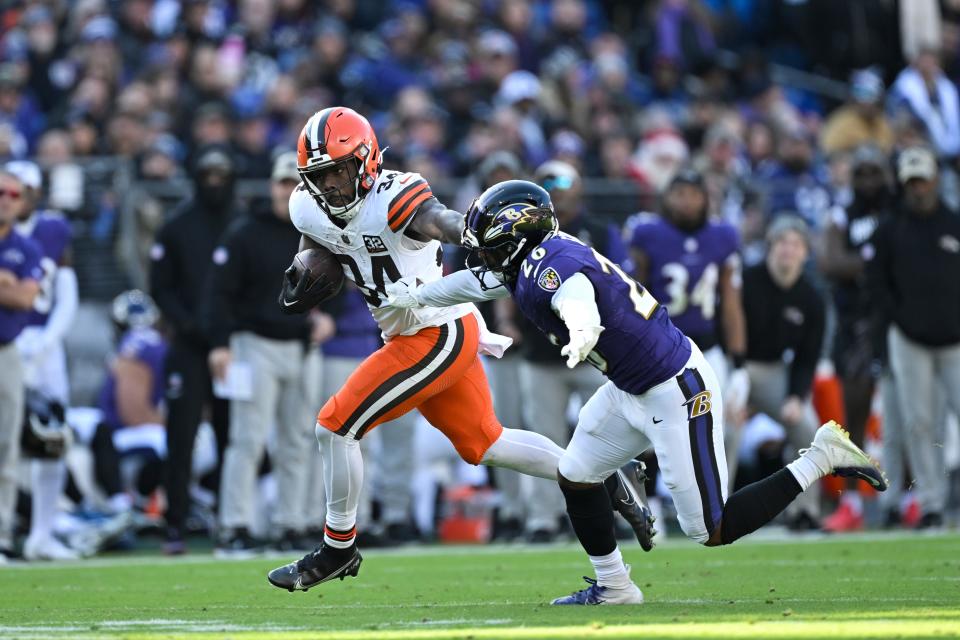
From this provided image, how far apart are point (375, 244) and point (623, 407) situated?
55.1 inches

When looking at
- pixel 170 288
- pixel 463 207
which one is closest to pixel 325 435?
pixel 170 288

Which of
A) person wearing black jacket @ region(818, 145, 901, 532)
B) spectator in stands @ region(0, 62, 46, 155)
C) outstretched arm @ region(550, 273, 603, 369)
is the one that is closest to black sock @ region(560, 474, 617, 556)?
outstretched arm @ region(550, 273, 603, 369)

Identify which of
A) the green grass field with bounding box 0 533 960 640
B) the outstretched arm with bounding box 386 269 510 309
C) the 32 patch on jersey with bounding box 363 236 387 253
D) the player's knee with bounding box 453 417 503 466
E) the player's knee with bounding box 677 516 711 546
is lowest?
the green grass field with bounding box 0 533 960 640

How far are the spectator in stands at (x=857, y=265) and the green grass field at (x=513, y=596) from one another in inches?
68.2

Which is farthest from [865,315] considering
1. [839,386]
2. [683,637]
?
[683,637]

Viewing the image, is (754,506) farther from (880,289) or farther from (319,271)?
(880,289)

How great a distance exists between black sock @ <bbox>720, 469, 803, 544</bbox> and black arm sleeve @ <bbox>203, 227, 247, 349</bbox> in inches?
177

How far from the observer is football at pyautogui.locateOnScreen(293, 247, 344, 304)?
7105 millimetres

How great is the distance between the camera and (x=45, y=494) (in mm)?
9930

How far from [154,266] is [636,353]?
5276 mm

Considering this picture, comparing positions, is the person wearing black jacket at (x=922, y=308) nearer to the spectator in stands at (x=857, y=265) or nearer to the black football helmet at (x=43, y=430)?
the spectator in stands at (x=857, y=265)

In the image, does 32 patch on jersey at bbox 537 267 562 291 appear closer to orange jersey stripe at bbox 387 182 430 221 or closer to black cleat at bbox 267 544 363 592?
orange jersey stripe at bbox 387 182 430 221

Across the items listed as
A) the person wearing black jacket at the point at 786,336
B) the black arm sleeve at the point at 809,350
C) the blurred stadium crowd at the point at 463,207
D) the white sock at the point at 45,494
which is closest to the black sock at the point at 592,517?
the blurred stadium crowd at the point at 463,207

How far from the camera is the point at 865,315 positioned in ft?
38.7
